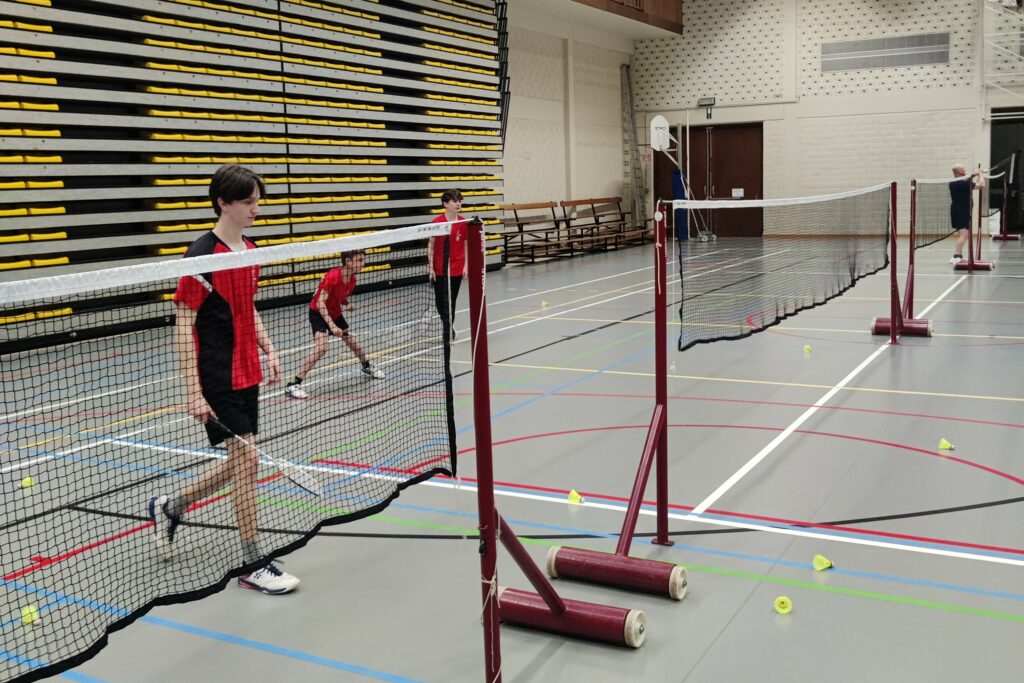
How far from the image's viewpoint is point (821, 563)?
4125 millimetres

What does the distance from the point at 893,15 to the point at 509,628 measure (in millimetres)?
23834

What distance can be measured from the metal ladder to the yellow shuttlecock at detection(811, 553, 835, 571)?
23.3 metres

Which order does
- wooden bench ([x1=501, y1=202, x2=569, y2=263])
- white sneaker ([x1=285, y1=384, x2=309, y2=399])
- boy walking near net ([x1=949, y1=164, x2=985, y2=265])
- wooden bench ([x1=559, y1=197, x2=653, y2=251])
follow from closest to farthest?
1. white sneaker ([x1=285, y1=384, x2=309, y2=399])
2. boy walking near net ([x1=949, y1=164, x2=985, y2=265])
3. wooden bench ([x1=501, y1=202, x2=569, y2=263])
4. wooden bench ([x1=559, y1=197, x2=653, y2=251])

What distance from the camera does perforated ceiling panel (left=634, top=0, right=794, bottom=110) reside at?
25.0 m

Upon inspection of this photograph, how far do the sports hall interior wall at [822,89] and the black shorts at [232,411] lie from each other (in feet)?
75.8

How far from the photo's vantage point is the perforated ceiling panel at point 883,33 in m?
22.7

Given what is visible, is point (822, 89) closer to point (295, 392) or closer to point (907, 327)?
point (907, 327)

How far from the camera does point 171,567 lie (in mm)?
4250

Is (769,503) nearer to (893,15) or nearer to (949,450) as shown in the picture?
(949,450)

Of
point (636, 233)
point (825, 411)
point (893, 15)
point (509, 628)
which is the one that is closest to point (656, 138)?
point (636, 233)

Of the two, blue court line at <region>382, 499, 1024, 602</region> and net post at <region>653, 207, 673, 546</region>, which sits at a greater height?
net post at <region>653, 207, 673, 546</region>

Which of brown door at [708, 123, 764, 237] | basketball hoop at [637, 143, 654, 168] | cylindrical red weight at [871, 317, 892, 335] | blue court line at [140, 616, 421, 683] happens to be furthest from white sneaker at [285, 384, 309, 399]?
basketball hoop at [637, 143, 654, 168]

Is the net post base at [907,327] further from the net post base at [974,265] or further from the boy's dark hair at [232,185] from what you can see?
the boy's dark hair at [232,185]

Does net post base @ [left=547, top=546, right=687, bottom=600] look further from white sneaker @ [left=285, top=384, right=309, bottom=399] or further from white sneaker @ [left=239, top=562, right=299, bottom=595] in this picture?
white sneaker @ [left=285, top=384, right=309, bottom=399]
